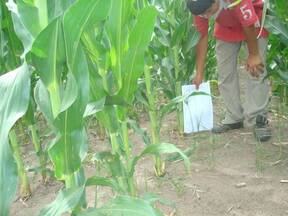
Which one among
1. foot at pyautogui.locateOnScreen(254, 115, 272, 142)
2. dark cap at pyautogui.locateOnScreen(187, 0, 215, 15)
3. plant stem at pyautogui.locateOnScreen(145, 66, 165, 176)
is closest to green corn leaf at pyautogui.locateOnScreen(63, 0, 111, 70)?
plant stem at pyautogui.locateOnScreen(145, 66, 165, 176)

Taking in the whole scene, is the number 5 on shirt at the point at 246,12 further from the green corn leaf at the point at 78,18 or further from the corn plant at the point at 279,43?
the green corn leaf at the point at 78,18

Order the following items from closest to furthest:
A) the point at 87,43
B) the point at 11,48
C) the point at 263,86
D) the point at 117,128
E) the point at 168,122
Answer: the point at 87,43 → the point at 117,128 → the point at 11,48 → the point at 263,86 → the point at 168,122

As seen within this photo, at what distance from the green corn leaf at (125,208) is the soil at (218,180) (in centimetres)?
82

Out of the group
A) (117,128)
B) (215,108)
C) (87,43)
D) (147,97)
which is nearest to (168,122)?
(215,108)

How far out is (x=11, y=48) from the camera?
102 inches

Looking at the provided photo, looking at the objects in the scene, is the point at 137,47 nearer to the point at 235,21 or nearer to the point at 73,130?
the point at 73,130

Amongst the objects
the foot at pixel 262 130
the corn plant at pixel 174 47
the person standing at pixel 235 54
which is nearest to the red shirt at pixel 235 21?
the person standing at pixel 235 54

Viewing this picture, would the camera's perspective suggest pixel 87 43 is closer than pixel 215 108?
Yes

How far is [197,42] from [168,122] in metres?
0.87

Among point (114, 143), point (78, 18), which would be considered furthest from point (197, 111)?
point (78, 18)

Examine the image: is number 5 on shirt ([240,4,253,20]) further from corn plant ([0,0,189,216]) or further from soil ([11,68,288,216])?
corn plant ([0,0,189,216])

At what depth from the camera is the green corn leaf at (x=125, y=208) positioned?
4.47 feet

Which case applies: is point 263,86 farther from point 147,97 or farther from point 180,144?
point 147,97

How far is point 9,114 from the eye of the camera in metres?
1.27
